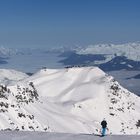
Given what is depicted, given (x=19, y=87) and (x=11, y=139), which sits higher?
(x=19, y=87)

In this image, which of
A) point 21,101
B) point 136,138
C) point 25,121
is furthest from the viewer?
point 21,101

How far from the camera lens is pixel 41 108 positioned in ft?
585

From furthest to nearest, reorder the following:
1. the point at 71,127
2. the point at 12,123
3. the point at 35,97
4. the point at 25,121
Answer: the point at 35,97 < the point at 71,127 < the point at 25,121 < the point at 12,123

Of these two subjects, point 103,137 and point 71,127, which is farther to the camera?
point 71,127

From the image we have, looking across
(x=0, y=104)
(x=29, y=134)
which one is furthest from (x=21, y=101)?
(x=29, y=134)

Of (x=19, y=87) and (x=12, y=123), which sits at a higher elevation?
(x=19, y=87)

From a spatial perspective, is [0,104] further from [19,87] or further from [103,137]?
[103,137]

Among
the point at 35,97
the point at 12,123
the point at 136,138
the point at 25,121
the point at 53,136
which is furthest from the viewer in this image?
the point at 35,97

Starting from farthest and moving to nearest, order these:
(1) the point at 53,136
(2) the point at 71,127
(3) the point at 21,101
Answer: (3) the point at 21,101 → (2) the point at 71,127 → (1) the point at 53,136

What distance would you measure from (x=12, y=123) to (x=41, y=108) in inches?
1557

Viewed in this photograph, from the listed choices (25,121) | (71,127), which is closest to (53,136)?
(25,121)

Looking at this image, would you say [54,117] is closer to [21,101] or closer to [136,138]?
[21,101]

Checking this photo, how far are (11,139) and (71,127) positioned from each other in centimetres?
11796

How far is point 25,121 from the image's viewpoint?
152000mm
